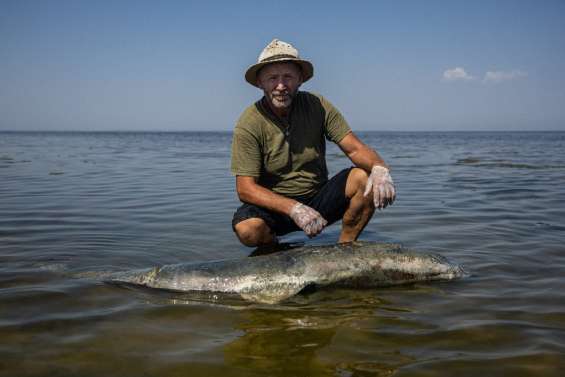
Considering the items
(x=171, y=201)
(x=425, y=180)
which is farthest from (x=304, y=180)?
(x=425, y=180)

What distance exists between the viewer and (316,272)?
4086 millimetres

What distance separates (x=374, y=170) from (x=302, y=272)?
1331 mm

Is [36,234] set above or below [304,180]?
below

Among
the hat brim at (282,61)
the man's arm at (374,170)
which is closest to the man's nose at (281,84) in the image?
the hat brim at (282,61)

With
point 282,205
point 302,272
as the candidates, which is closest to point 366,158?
point 282,205

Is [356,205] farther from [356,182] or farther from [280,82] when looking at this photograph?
[280,82]

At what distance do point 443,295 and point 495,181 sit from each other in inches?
356

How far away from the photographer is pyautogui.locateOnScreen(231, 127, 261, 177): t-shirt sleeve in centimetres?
498

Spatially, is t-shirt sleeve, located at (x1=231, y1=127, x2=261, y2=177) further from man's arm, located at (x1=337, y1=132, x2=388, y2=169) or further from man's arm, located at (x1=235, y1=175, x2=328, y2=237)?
man's arm, located at (x1=337, y1=132, x2=388, y2=169)

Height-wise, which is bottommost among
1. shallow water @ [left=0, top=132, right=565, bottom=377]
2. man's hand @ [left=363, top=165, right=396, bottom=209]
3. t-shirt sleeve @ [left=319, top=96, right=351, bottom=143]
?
shallow water @ [left=0, top=132, right=565, bottom=377]

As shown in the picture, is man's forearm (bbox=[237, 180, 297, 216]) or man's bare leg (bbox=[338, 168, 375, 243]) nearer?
man's forearm (bbox=[237, 180, 297, 216])

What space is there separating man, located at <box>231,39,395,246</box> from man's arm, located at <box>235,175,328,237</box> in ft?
0.04

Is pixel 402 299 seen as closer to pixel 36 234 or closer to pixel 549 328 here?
pixel 549 328

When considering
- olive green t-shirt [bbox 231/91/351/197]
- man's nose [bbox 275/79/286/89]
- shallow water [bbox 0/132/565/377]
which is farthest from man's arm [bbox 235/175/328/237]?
man's nose [bbox 275/79/286/89]
